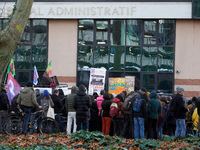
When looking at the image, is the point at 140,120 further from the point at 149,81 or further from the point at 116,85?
the point at 149,81

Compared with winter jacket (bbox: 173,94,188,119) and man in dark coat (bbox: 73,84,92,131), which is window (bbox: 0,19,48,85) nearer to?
man in dark coat (bbox: 73,84,92,131)

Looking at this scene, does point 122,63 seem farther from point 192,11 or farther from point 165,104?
point 165,104

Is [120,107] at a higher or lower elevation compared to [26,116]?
higher

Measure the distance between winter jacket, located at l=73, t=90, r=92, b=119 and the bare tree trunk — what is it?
5.55 metres

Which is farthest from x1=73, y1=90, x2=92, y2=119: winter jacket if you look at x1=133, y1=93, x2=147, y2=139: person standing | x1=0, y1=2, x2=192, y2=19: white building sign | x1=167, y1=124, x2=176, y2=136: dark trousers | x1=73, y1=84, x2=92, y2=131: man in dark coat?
x1=0, y1=2, x2=192, y2=19: white building sign

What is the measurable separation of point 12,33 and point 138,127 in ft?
22.4

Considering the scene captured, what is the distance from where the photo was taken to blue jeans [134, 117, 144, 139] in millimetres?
13694

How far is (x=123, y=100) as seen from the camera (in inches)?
595

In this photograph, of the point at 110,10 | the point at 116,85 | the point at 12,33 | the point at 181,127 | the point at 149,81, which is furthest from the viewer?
the point at 110,10

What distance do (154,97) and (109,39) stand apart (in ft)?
45.2

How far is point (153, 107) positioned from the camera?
1352 centimetres

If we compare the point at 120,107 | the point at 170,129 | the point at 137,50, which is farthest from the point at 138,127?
the point at 137,50

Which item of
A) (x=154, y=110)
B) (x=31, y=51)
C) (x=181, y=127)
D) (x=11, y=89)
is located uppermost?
(x=31, y=51)

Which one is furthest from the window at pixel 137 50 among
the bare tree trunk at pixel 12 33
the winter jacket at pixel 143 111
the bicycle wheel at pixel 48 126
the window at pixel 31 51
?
the bare tree trunk at pixel 12 33
